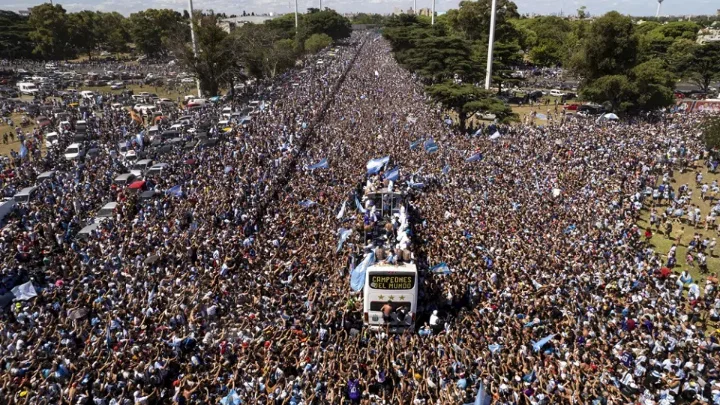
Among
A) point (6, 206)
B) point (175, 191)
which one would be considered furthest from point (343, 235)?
point (6, 206)

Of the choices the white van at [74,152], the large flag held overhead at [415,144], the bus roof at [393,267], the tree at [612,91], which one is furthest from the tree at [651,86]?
the white van at [74,152]

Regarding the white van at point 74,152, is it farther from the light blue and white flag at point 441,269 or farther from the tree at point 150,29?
the tree at point 150,29

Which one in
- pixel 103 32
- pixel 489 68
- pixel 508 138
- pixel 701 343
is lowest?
pixel 701 343

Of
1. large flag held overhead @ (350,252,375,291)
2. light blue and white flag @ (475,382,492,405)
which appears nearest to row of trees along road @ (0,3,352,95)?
large flag held overhead @ (350,252,375,291)

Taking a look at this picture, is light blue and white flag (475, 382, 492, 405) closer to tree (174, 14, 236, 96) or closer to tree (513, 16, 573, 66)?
tree (174, 14, 236, 96)

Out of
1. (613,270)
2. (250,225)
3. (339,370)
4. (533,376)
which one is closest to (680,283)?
(613,270)

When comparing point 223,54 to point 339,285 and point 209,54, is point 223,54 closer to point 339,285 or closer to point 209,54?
point 209,54

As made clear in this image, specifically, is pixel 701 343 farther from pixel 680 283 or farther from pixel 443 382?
pixel 443 382
